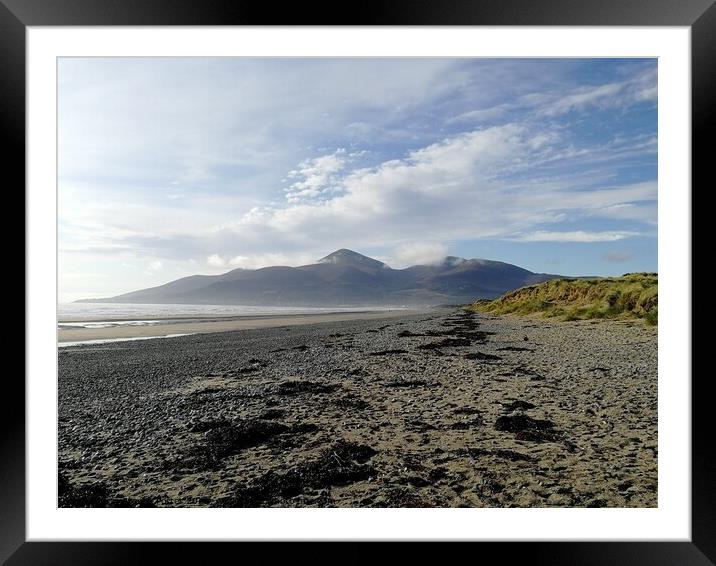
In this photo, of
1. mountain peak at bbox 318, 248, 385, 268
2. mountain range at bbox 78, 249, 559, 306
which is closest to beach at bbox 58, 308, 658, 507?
mountain range at bbox 78, 249, 559, 306

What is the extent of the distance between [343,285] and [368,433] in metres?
40.5

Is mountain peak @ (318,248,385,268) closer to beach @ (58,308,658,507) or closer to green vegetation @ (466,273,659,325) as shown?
green vegetation @ (466,273,659,325)

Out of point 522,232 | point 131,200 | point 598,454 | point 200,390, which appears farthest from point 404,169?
point 598,454

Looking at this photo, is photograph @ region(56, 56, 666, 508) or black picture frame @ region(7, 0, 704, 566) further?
photograph @ region(56, 56, 666, 508)

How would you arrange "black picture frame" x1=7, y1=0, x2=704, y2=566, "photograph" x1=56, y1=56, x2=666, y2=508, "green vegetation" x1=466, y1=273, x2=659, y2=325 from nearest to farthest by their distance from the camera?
"black picture frame" x1=7, y1=0, x2=704, y2=566 → "photograph" x1=56, y1=56, x2=666, y2=508 → "green vegetation" x1=466, y1=273, x2=659, y2=325

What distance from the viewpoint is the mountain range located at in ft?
108

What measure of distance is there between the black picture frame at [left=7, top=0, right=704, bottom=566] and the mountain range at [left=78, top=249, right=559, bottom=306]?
96.9 ft

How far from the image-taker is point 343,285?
44.2 metres

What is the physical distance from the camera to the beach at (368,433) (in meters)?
2.76
